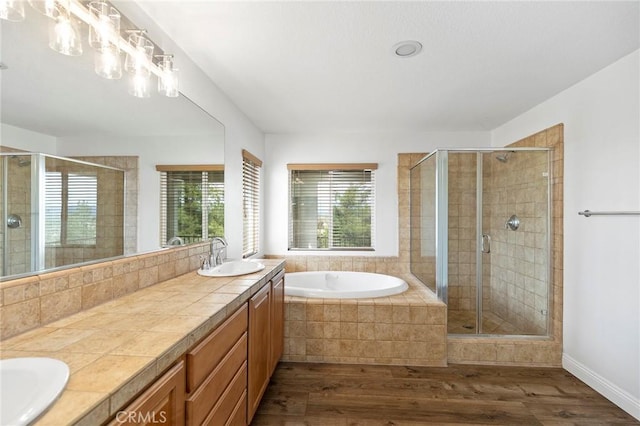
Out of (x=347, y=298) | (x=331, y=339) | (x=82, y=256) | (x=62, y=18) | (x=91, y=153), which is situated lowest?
(x=331, y=339)

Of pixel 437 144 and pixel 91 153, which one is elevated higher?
pixel 437 144

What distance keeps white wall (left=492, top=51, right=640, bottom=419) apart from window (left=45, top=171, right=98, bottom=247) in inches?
122

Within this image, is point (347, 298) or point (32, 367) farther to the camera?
point (347, 298)

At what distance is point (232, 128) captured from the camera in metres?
2.71

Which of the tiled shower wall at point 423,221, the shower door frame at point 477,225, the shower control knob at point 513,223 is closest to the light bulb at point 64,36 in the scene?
the shower door frame at point 477,225

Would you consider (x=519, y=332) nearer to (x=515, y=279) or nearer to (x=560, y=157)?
(x=515, y=279)

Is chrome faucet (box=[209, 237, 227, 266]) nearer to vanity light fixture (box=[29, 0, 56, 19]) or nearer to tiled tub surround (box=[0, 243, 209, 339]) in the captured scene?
tiled tub surround (box=[0, 243, 209, 339])

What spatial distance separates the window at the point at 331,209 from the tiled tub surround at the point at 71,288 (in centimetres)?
219

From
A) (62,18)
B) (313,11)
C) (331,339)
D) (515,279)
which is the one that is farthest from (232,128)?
(515,279)

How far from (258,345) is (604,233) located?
8.33 ft

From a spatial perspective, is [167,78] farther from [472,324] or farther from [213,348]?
[472,324]

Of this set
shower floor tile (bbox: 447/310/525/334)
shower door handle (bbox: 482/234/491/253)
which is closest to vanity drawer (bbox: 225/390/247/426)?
shower floor tile (bbox: 447/310/525/334)

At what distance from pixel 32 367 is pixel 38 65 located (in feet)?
3.37

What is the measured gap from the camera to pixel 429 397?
6.69 ft
